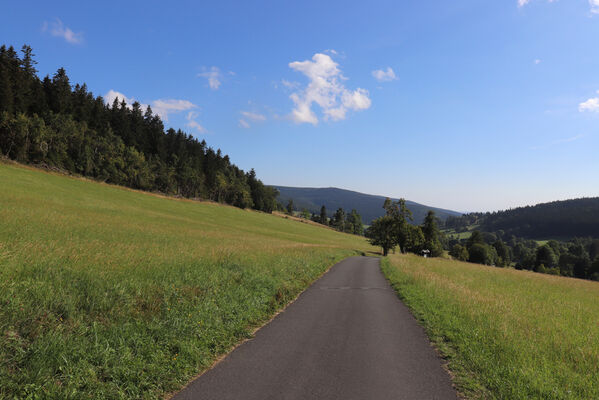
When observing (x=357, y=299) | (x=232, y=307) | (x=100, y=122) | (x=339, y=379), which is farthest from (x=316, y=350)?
(x=100, y=122)

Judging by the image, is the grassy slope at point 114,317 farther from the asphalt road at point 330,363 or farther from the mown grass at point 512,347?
the mown grass at point 512,347

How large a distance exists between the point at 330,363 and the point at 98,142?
86803 mm

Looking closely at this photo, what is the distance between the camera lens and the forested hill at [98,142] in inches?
2272

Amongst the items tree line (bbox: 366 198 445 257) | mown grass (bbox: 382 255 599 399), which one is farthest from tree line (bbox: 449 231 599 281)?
mown grass (bbox: 382 255 599 399)

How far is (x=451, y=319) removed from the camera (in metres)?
9.39

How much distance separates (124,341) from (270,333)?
3.44 meters

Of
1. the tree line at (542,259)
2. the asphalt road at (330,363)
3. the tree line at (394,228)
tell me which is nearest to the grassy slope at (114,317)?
the asphalt road at (330,363)

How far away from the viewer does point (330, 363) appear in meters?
5.96

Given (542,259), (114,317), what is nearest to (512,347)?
(114,317)

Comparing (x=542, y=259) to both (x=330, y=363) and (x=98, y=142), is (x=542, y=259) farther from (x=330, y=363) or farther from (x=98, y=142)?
(x=98, y=142)

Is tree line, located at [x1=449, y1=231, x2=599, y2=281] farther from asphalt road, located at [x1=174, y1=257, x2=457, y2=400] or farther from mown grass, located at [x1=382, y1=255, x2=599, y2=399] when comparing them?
asphalt road, located at [x1=174, y1=257, x2=457, y2=400]

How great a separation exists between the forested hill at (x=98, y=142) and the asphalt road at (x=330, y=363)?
72654 mm

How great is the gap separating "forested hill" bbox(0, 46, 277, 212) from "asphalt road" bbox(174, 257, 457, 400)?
7265 centimetres

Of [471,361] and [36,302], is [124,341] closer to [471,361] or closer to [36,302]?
[36,302]
